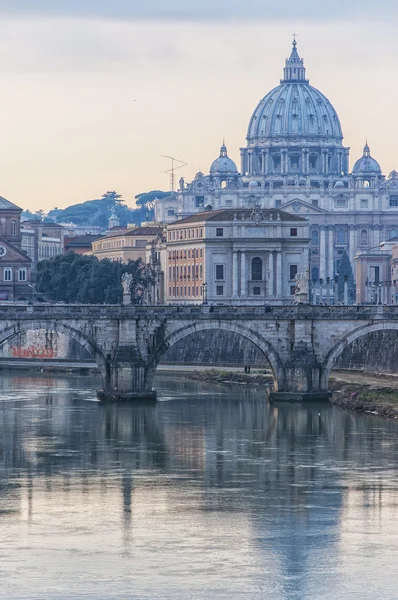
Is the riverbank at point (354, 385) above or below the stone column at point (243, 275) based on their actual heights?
below

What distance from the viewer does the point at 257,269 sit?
189 metres

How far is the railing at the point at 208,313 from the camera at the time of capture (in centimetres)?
10725

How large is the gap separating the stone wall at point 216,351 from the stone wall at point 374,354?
10388mm

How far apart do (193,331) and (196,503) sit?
39.0 metres

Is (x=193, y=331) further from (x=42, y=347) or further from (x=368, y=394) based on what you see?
(x=42, y=347)

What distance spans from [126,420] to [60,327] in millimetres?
12388

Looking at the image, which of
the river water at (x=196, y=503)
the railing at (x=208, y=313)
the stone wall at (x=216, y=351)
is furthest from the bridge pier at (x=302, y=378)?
the stone wall at (x=216, y=351)

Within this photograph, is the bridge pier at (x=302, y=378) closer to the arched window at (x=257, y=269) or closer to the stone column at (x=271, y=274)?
the stone column at (x=271, y=274)

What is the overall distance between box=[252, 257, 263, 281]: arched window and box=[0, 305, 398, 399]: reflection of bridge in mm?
79679

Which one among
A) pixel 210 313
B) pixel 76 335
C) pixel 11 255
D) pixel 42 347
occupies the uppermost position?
pixel 11 255

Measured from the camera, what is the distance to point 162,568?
189ft

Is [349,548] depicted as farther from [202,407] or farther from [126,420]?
[202,407]

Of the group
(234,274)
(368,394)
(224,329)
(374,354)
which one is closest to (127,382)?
(224,329)

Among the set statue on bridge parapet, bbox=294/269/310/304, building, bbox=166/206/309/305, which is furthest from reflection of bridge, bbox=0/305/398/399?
building, bbox=166/206/309/305
